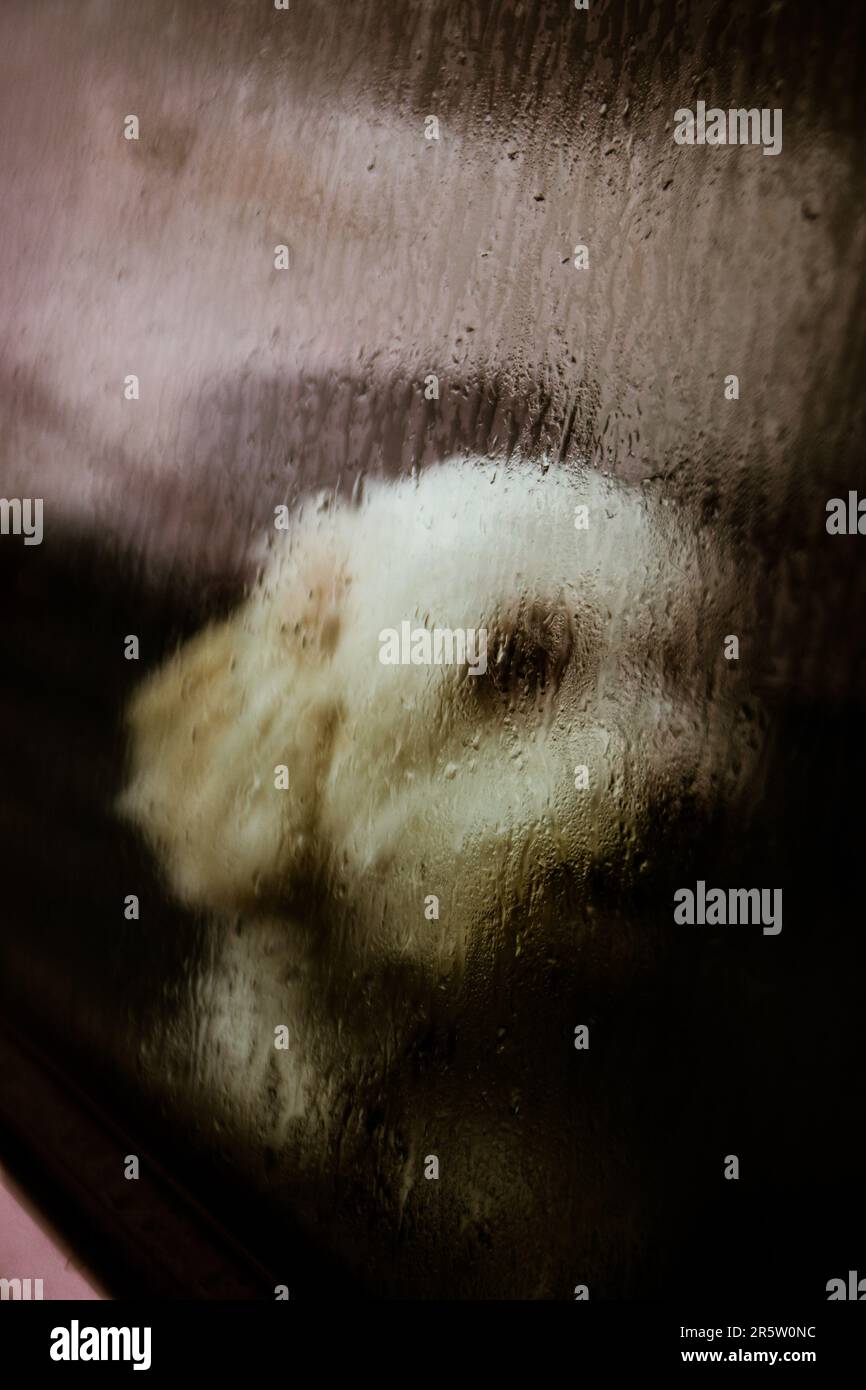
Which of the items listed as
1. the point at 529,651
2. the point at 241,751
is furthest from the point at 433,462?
the point at 241,751

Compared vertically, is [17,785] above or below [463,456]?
below

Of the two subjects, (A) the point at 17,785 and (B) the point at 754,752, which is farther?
(A) the point at 17,785

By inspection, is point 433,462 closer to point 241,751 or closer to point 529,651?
point 529,651

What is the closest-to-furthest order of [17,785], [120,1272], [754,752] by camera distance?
[754,752] → [120,1272] → [17,785]

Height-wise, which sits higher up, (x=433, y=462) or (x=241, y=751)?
(x=433, y=462)

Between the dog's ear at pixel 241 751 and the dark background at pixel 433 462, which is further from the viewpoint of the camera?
the dog's ear at pixel 241 751

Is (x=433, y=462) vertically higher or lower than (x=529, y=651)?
higher

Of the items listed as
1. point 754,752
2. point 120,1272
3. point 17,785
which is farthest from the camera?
point 17,785

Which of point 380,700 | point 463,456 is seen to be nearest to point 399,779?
point 380,700

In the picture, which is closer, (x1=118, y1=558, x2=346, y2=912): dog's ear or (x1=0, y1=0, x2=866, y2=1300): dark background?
(x1=0, y1=0, x2=866, y2=1300): dark background
